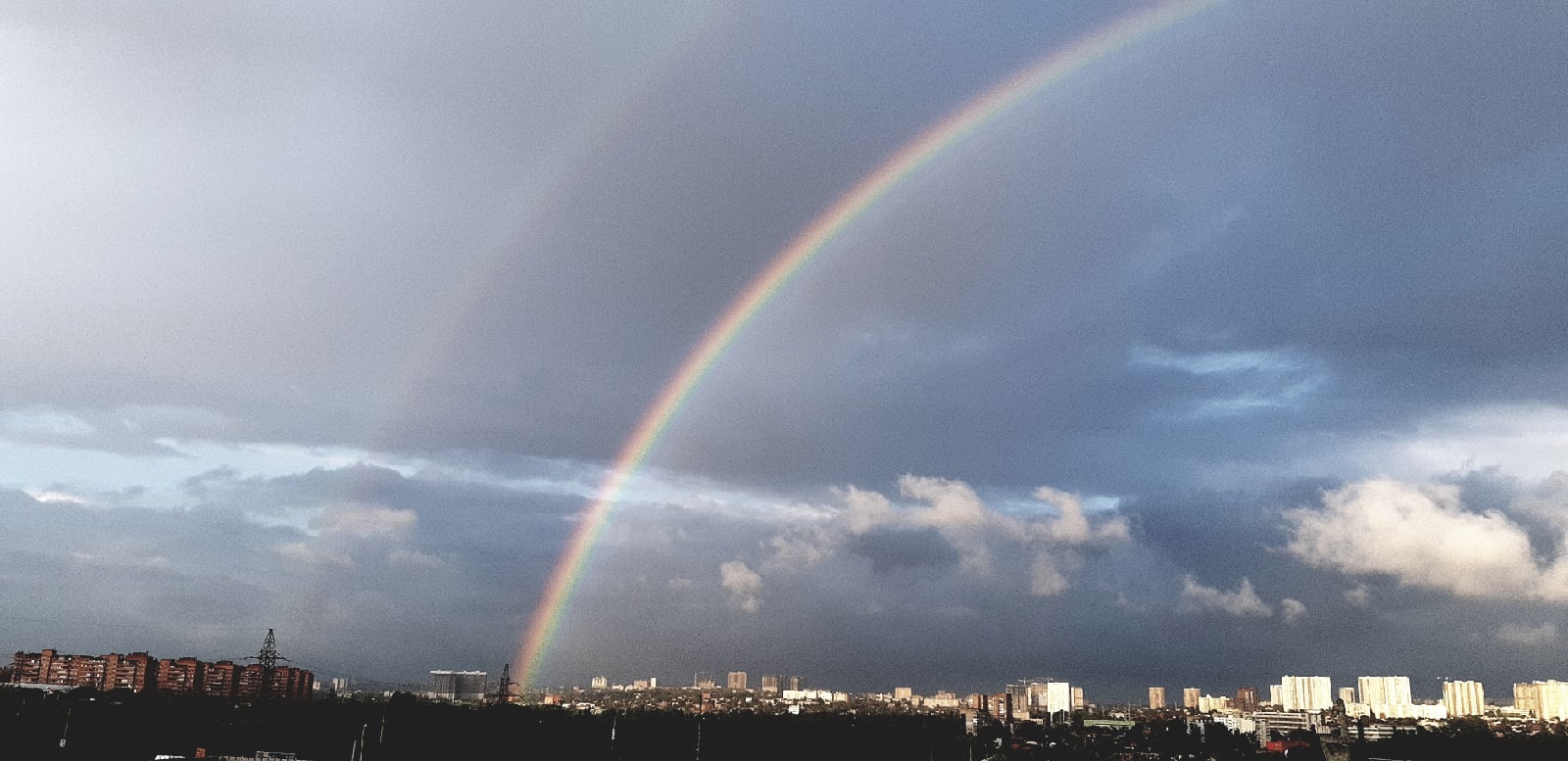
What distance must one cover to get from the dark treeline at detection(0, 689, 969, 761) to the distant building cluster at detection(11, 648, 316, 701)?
30.0 metres

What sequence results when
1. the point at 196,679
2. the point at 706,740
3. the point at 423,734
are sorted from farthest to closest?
the point at 196,679 → the point at 706,740 → the point at 423,734

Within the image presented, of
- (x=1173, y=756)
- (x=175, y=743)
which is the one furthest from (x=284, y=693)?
(x=1173, y=756)

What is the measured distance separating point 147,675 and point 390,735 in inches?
3132

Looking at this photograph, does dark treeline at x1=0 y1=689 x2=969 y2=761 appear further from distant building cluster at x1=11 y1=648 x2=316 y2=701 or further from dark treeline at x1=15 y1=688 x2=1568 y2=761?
distant building cluster at x1=11 y1=648 x2=316 y2=701

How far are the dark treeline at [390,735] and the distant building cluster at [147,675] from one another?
29979 millimetres

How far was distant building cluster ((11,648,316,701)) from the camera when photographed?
144125 millimetres

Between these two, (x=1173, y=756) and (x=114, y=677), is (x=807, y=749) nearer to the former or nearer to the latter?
(x=1173, y=756)

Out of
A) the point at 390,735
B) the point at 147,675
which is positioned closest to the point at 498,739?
the point at 390,735

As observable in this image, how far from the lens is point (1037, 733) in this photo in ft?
474

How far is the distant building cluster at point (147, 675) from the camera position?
144125 mm

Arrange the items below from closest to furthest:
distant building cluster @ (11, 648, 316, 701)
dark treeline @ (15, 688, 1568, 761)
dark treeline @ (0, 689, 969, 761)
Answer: dark treeline @ (0, 689, 969, 761) < dark treeline @ (15, 688, 1568, 761) < distant building cluster @ (11, 648, 316, 701)

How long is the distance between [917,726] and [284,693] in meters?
97.6

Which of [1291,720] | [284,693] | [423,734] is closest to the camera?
[423,734]

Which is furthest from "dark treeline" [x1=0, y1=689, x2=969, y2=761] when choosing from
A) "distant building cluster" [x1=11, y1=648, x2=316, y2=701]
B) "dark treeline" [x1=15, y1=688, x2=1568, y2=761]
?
"distant building cluster" [x1=11, y1=648, x2=316, y2=701]
